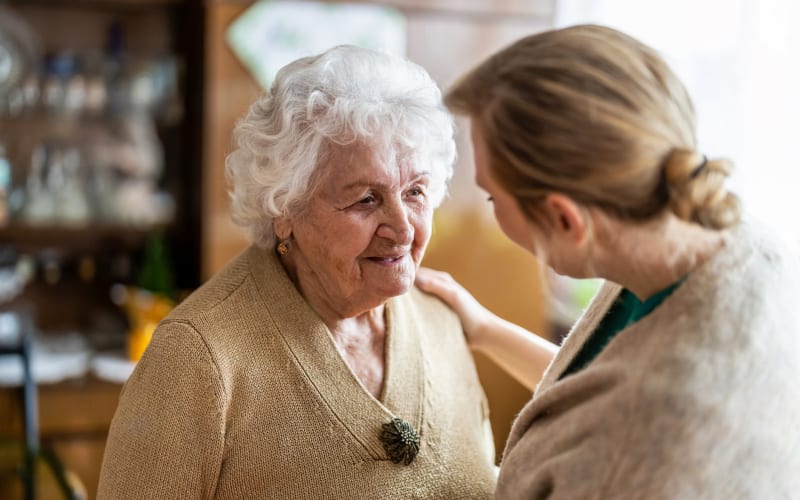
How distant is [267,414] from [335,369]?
137 millimetres

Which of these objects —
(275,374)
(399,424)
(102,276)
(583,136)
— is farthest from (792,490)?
(102,276)

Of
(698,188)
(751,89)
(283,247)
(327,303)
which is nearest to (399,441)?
(327,303)

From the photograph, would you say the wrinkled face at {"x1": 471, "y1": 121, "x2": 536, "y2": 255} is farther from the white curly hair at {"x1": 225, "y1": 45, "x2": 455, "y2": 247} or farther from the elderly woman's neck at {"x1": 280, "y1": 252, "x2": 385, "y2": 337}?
the elderly woman's neck at {"x1": 280, "y1": 252, "x2": 385, "y2": 337}

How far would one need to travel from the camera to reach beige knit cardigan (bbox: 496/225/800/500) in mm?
863

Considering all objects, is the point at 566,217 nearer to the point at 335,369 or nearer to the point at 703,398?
the point at 703,398

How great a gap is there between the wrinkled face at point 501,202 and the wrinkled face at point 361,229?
408 mm

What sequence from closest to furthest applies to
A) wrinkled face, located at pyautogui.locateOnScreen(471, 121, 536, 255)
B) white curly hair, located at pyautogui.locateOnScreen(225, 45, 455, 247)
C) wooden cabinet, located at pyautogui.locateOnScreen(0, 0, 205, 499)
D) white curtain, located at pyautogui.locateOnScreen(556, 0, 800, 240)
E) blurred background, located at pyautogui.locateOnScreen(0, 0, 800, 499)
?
wrinkled face, located at pyautogui.locateOnScreen(471, 121, 536, 255), white curly hair, located at pyautogui.locateOnScreen(225, 45, 455, 247), white curtain, located at pyautogui.locateOnScreen(556, 0, 800, 240), blurred background, located at pyautogui.locateOnScreen(0, 0, 800, 499), wooden cabinet, located at pyautogui.locateOnScreen(0, 0, 205, 499)

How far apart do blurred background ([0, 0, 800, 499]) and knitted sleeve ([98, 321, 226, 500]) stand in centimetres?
158

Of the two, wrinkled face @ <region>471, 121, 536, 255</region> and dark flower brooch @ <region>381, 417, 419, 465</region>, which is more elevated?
Answer: wrinkled face @ <region>471, 121, 536, 255</region>

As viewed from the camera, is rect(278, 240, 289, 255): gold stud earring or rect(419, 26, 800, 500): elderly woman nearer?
rect(419, 26, 800, 500): elderly woman

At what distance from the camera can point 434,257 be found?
3172 mm

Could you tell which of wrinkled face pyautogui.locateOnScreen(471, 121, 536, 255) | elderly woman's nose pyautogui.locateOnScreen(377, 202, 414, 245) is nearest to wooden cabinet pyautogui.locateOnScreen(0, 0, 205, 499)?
elderly woman's nose pyautogui.locateOnScreen(377, 202, 414, 245)

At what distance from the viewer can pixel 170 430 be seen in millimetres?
1252

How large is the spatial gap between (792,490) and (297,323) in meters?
0.79
